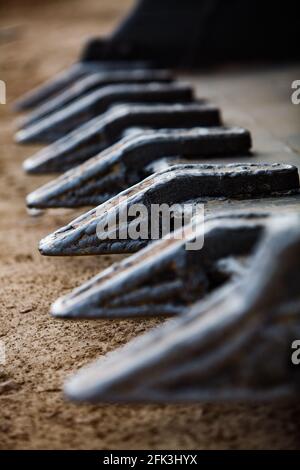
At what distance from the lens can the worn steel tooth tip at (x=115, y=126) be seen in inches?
119

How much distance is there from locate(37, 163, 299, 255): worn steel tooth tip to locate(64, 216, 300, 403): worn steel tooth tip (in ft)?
2.03

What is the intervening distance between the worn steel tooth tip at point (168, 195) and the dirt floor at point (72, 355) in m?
0.26

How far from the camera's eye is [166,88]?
3.67 m


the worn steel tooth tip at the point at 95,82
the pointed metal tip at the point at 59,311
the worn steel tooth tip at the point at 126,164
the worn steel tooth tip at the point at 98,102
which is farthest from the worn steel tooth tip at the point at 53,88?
the pointed metal tip at the point at 59,311

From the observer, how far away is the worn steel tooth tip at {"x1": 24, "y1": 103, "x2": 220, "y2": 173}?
Answer: 303cm

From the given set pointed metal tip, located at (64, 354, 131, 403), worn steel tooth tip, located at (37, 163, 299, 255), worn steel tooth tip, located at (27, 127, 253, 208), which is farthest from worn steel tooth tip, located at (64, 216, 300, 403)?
worn steel tooth tip, located at (27, 127, 253, 208)

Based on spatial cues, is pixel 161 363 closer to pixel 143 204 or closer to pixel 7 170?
pixel 143 204

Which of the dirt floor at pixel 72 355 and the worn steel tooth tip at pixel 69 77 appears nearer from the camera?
the dirt floor at pixel 72 355

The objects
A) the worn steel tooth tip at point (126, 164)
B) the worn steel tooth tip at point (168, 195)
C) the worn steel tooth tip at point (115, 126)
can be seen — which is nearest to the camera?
the worn steel tooth tip at point (168, 195)

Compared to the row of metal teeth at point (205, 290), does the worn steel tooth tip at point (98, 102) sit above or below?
above

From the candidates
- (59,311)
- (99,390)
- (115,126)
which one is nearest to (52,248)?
(59,311)

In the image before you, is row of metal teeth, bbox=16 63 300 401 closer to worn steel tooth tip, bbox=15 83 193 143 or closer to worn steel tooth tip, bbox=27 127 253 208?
worn steel tooth tip, bbox=27 127 253 208

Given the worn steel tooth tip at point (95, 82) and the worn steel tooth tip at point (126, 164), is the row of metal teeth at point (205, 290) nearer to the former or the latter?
the worn steel tooth tip at point (126, 164)
